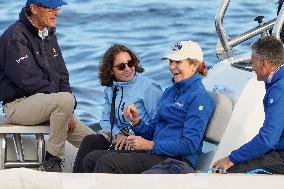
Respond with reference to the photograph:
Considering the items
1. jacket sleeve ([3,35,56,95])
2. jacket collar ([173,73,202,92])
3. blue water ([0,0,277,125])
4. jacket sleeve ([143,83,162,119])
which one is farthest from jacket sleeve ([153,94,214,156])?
blue water ([0,0,277,125])

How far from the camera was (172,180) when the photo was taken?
5715mm

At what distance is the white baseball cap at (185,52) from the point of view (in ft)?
21.2

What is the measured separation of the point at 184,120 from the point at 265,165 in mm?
594

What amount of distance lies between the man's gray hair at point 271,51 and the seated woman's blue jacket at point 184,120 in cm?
50

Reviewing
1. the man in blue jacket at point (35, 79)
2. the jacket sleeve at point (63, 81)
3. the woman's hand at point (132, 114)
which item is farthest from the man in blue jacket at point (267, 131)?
the jacket sleeve at point (63, 81)

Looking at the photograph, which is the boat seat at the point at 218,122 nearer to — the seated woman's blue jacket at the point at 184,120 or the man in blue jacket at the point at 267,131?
the seated woman's blue jacket at the point at 184,120

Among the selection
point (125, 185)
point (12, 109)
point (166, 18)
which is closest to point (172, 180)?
point (125, 185)

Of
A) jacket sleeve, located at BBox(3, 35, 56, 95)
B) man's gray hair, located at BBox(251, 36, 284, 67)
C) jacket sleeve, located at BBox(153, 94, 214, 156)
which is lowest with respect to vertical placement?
jacket sleeve, located at BBox(153, 94, 214, 156)

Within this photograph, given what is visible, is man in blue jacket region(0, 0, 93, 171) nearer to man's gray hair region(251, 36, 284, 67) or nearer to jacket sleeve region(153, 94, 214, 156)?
jacket sleeve region(153, 94, 214, 156)

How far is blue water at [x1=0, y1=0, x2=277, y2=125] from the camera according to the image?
1524 cm

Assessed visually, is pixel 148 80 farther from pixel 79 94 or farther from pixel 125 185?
pixel 79 94

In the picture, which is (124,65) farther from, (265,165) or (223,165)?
(265,165)

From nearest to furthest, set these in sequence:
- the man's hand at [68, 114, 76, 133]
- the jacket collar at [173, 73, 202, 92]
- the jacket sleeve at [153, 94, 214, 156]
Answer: the jacket sleeve at [153, 94, 214, 156]
the jacket collar at [173, 73, 202, 92]
the man's hand at [68, 114, 76, 133]

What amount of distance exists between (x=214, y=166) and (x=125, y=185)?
0.69 m
